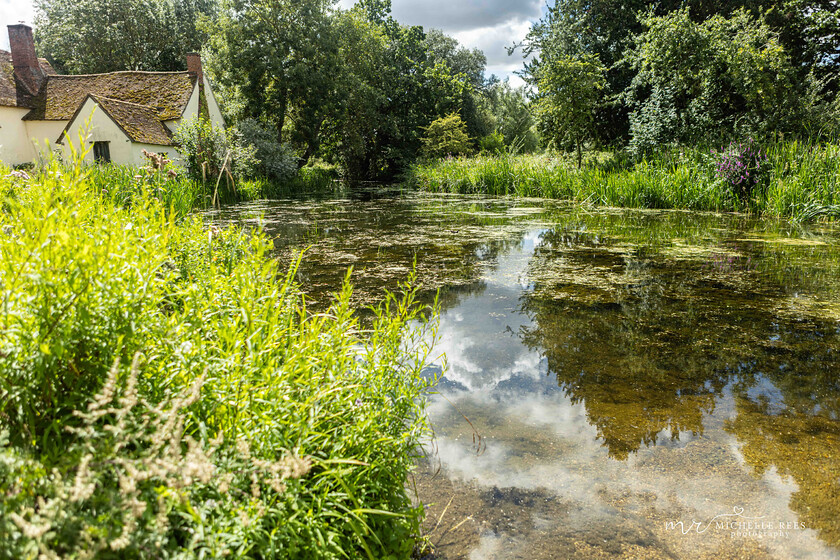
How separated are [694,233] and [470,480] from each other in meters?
6.90

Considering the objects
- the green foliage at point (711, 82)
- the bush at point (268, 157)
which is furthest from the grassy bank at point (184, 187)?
the green foliage at point (711, 82)

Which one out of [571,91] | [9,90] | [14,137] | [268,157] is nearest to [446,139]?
[268,157]

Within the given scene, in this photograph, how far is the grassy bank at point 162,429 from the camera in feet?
2.90

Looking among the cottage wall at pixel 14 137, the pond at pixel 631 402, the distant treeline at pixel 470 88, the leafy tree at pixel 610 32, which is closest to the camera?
the pond at pixel 631 402

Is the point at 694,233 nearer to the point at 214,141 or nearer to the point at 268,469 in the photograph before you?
the point at 268,469

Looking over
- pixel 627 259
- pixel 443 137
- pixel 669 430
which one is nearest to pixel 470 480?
pixel 669 430

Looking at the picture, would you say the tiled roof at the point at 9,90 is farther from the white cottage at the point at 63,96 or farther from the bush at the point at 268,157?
the bush at the point at 268,157

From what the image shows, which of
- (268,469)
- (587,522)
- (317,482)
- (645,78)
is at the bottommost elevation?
(587,522)

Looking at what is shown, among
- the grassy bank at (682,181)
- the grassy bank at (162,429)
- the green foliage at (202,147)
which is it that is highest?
the green foliage at (202,147)

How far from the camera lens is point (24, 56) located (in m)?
20.8

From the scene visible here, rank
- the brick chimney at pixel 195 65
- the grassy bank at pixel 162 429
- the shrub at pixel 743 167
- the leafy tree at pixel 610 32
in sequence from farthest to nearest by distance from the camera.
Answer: the brick chimney at pixel 195 65
the leafy tree at pixel 610 32
the shrub at pixel 743 167
the grassy bank at pixel 162 429

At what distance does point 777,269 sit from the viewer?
5.15 meters

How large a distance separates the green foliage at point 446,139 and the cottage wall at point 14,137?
57.1 ft

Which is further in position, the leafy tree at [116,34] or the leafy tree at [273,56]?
the leafy tree at [116,34]
